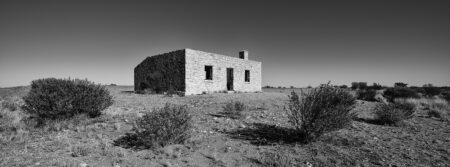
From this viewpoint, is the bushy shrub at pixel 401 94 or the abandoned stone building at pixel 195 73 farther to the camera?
the bushy shrub at pixel 401 94

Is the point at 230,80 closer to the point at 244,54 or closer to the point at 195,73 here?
the point at 244,54

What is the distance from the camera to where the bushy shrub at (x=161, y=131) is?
358 centimetres

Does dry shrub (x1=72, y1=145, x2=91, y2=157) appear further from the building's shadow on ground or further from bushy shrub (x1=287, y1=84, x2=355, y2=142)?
bushy shrub (x1=287, y1=84, x2=355, y2=142)

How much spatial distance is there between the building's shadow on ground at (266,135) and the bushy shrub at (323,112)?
0.88ft

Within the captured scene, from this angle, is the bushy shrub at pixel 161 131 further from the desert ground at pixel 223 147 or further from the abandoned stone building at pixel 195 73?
the abandoned stone building at pixel 195 73

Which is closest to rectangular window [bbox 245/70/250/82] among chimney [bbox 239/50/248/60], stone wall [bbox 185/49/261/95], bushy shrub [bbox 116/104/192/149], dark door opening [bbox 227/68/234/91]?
stone wall [bbox 185/49/261/95]

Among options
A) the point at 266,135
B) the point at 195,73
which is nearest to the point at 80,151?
the point at 266,135

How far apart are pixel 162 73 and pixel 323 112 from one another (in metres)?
12.1

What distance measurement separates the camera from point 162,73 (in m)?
14.1

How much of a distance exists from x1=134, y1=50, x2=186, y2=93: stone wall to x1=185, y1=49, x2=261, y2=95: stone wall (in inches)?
20.3

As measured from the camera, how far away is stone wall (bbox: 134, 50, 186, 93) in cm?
1253

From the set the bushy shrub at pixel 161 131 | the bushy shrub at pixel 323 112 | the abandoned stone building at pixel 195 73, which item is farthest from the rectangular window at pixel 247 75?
the bushy shrub at pixel 161 131

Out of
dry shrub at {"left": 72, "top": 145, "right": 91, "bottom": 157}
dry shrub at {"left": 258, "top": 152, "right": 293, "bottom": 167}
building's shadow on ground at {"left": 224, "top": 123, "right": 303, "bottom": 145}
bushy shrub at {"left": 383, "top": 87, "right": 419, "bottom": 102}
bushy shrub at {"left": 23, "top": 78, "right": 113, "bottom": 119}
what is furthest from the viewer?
bushy shrub at {"left": 383, "top": 87, "right": 419, "bottom": 102}

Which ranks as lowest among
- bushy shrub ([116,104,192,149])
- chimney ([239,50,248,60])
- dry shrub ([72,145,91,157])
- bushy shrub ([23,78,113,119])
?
dry shrub ([72,145,91,157])
